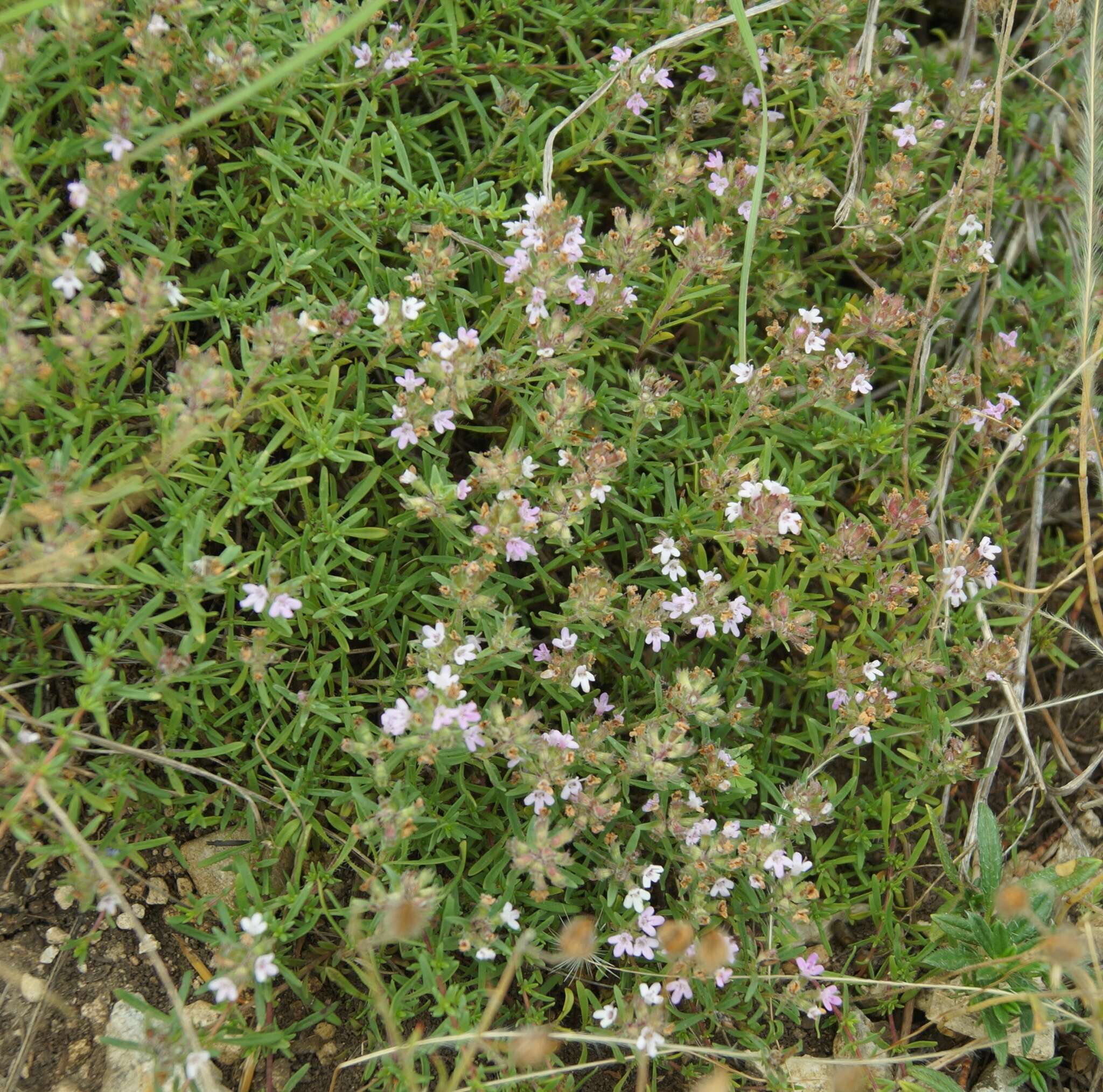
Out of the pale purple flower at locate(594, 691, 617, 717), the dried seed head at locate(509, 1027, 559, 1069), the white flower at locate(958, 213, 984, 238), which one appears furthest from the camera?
the white flower at locate(958, 213, 984, 238)

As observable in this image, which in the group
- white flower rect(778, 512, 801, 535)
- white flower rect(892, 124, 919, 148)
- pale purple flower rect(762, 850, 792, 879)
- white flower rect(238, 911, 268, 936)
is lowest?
pale purple flower rect(762, 850, 792, 879)

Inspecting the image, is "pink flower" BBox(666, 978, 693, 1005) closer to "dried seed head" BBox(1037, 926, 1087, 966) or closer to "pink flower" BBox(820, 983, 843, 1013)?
"pink flower" BBox(820, 983, 843, 1013)

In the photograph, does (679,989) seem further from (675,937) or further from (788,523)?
(788,523)

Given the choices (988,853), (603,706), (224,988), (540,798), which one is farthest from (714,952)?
(988,853)

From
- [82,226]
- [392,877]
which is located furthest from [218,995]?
[82,226]

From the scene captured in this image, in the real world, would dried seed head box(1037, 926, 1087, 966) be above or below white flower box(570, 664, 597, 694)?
below

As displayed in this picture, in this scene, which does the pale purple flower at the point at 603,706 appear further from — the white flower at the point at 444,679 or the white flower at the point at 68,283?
the white flower at the point at 68,283

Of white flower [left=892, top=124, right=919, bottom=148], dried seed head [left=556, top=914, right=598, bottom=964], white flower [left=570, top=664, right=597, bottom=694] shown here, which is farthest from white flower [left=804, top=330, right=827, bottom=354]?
dried seed head [left=556, top=914, right=598, bottom=964]

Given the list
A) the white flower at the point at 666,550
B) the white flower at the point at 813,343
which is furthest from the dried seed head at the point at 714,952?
the white flower at the point at 813,343
